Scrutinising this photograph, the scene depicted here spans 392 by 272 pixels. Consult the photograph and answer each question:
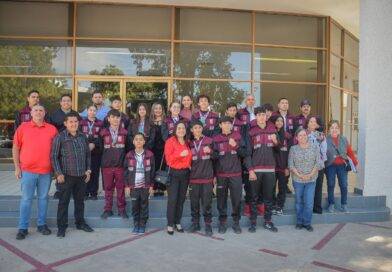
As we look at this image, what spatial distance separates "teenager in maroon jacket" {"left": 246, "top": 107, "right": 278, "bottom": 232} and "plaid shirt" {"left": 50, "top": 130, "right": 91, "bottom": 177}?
8.17 ft

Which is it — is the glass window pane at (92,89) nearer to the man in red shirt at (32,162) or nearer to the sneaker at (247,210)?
the man in red shirt at (32,162)

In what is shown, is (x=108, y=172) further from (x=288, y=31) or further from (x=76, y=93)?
(x=288, y=31)

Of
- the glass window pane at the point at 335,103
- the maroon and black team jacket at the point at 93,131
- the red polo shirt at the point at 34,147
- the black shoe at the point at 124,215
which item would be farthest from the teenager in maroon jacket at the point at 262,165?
the glass window pane at the point at 335,103

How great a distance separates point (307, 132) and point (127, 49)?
6538 millimetres

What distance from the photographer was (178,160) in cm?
541

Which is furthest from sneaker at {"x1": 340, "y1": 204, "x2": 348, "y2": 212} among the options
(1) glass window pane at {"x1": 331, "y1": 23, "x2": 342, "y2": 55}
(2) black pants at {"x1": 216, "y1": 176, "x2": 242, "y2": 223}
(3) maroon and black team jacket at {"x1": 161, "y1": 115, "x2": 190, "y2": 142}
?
(1) glass window pane at {"x1": 331, "y1": 23, "x2": 342, "y2": 55}

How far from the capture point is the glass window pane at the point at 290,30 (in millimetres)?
11297

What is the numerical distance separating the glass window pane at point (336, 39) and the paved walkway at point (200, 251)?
7.92 meters

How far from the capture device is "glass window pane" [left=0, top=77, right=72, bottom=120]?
10492mm

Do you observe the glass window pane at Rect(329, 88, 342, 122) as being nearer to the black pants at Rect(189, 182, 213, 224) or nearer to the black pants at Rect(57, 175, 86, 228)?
the black pants at Rect(189, 182, 213, 224)

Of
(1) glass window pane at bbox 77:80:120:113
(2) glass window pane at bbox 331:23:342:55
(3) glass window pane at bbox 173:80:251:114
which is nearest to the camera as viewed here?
(1) glass window pane at bbox 77:80:120:113

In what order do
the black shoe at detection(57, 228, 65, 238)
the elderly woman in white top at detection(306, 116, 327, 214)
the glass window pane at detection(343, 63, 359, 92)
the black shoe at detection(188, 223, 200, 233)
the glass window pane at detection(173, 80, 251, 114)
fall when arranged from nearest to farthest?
the black shoe at detection(57, 228, 65, 238)
the black shoe at detection(188, 223, 200, 233)
the elderly woman in white top at detection(306, 116, 327, 214)
the glass window pane at detection(173, 80, 251, 114)
the glass window pane at detection(343, 63, 359, 92)

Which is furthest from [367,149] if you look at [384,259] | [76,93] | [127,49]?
[76,93]

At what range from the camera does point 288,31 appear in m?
11.4
